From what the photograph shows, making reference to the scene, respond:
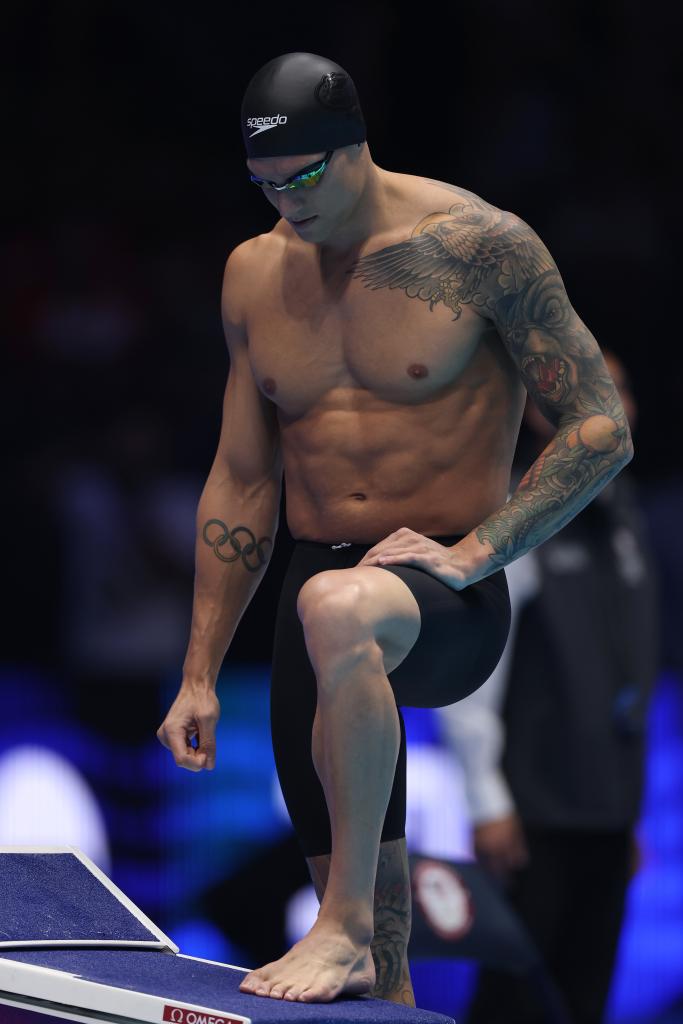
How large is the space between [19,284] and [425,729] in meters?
2.70

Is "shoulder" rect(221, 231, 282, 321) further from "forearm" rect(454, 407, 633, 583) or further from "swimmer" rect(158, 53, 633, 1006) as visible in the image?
"forearm" rect(454, 407, 633, 583)

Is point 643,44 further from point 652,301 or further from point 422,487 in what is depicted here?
point 422,487

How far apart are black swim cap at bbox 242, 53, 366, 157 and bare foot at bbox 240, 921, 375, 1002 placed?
1.50 m

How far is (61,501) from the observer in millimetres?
6965

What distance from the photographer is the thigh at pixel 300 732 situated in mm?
3553

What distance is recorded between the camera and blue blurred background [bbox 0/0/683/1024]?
634 cm

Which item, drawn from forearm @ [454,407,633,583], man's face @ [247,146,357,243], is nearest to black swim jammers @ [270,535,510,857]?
forearm @ [454,407,633,583]

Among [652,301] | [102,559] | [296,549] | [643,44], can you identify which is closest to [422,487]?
[296,549]

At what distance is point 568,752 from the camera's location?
5.73 m

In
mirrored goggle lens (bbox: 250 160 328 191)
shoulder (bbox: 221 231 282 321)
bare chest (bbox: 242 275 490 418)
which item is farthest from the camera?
shoulder (bbox: 221 231 282 321)

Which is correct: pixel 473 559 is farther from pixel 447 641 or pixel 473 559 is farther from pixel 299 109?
pixel 299 109

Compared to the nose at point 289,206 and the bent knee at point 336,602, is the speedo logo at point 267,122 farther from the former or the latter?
the bent knee at point 336,602

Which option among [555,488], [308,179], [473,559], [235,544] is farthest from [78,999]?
[308,179]

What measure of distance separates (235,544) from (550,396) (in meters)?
0.83
